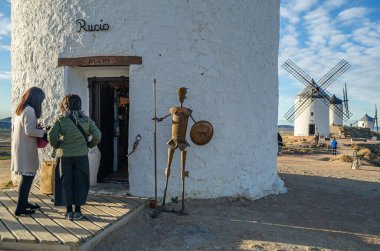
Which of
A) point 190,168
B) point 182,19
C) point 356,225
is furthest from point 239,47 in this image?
point 356,225

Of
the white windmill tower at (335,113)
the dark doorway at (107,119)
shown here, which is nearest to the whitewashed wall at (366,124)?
the white windmill tower at (335,113)

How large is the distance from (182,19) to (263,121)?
2.69m

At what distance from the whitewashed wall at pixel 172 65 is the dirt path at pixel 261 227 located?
0.67m

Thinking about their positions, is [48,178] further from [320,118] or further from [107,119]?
[320,118]

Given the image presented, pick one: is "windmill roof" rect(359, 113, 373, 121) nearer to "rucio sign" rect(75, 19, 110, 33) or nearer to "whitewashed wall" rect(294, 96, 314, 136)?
"whitewashed wall" rect(294, 96, 314, 136)

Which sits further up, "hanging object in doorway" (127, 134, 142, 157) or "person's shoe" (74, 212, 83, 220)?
"hanging object in doorway" (127, 134, 142, 157)

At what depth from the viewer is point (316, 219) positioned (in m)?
5.50

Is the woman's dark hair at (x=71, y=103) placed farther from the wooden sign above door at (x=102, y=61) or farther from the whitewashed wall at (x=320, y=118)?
the whitewashed wall at (x=320, y=118)

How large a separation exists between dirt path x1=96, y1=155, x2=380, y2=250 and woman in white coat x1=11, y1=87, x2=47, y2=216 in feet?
4.17

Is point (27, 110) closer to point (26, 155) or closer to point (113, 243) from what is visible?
point (26, 155)

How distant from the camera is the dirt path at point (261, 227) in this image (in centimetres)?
423

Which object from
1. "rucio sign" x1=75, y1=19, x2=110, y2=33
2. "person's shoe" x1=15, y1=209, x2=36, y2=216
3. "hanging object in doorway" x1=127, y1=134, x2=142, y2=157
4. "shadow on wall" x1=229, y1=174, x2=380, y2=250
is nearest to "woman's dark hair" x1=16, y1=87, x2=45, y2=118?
"person's shoe" x1=15, y1=209, x2=36, y2=216

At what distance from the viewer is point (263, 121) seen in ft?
22.8

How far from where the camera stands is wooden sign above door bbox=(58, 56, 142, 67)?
5.76m
